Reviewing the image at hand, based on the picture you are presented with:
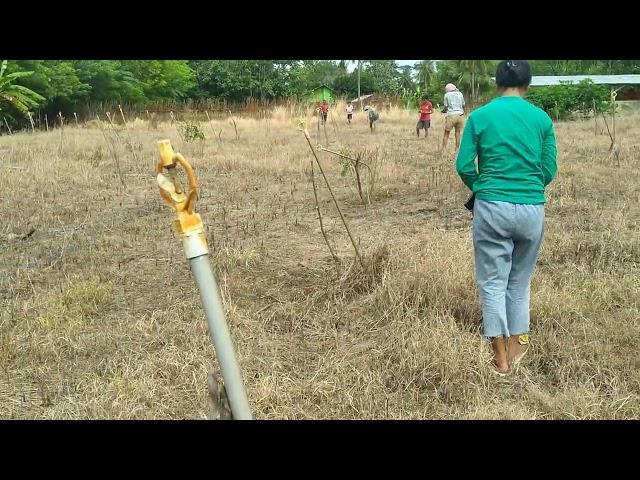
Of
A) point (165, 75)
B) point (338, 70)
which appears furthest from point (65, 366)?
point (338, 70)

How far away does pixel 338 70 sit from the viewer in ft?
137

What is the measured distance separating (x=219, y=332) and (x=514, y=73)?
188 centimetres

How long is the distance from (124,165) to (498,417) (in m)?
8.37

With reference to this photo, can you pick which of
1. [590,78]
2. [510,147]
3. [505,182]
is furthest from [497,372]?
[590,78]

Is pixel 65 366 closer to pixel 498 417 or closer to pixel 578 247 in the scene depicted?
pixel 498 417

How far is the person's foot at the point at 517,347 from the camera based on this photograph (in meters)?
2.78

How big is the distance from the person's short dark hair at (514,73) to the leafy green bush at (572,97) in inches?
852

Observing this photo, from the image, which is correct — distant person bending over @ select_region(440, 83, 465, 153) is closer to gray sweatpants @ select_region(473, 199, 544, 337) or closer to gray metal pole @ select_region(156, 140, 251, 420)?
gray sweatpants @ select_region(473, 199, 544, 337)

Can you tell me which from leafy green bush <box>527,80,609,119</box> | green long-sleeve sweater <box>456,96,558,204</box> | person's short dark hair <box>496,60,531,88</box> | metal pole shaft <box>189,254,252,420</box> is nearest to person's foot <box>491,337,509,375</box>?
green long-sleeve sweater <box>456,96,558,204</box>

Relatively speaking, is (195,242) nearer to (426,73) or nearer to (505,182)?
(505,182)

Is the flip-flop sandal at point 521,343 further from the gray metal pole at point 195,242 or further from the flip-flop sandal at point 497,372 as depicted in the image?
the gray metal pole at point 195,242

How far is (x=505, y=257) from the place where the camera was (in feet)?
8.58

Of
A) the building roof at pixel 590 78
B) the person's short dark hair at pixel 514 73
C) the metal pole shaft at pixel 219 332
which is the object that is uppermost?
the person's short dark hair at pixel 514 73

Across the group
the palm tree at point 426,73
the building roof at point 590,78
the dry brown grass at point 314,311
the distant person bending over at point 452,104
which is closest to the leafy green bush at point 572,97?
the building roof at point 590,78
